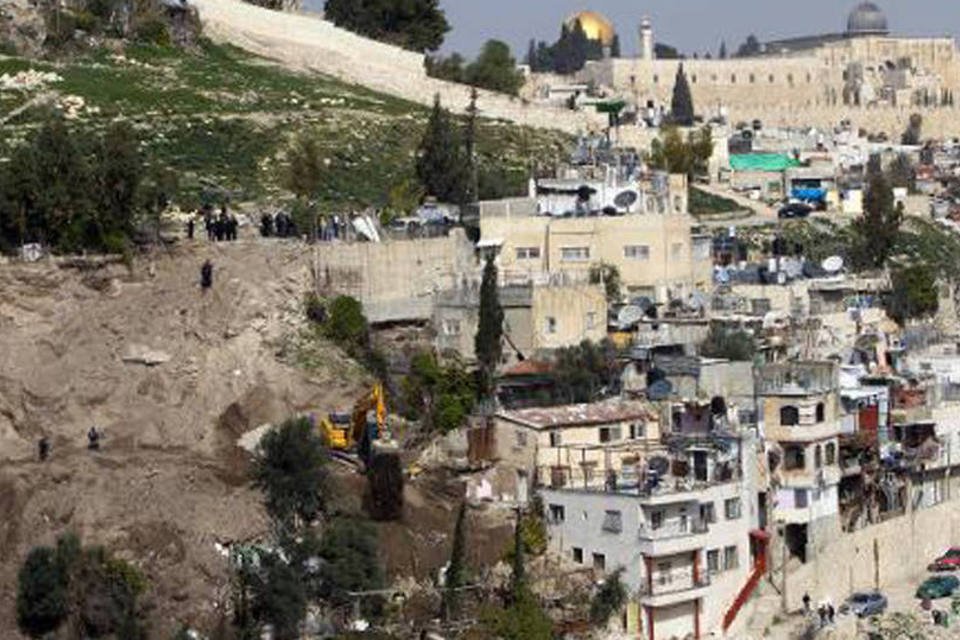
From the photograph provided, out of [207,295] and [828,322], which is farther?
[828,322]

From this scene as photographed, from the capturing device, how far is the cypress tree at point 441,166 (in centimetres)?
5122

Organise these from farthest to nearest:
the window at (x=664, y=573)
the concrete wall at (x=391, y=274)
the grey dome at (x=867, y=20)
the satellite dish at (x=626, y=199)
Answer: the grey dome at (x=867, y=20) → the satellite dish at (x=626, y=199) → the concrete wall at (x=391, y=274) → the window at (x=664, y=573)

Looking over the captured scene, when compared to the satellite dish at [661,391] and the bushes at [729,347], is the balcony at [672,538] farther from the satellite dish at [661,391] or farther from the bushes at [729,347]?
the bushes at [729,347]

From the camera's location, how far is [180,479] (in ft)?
120

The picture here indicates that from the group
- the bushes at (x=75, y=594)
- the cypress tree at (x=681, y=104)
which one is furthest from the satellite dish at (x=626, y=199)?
the cypress tree at (x=681, y=104)

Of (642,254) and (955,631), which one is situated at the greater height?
(642,254)

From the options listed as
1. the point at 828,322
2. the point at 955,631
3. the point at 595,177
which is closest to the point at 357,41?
the point at 595,177

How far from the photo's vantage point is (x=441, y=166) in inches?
2031

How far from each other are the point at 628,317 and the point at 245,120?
14450 millimetres

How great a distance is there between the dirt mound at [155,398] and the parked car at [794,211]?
19607mm

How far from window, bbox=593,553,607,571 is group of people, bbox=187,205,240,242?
8654 millimetres

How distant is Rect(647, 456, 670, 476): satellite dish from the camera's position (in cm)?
3725

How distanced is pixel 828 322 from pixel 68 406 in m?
13.8

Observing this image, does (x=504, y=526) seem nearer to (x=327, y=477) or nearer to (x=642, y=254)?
(x=327, y=477)
